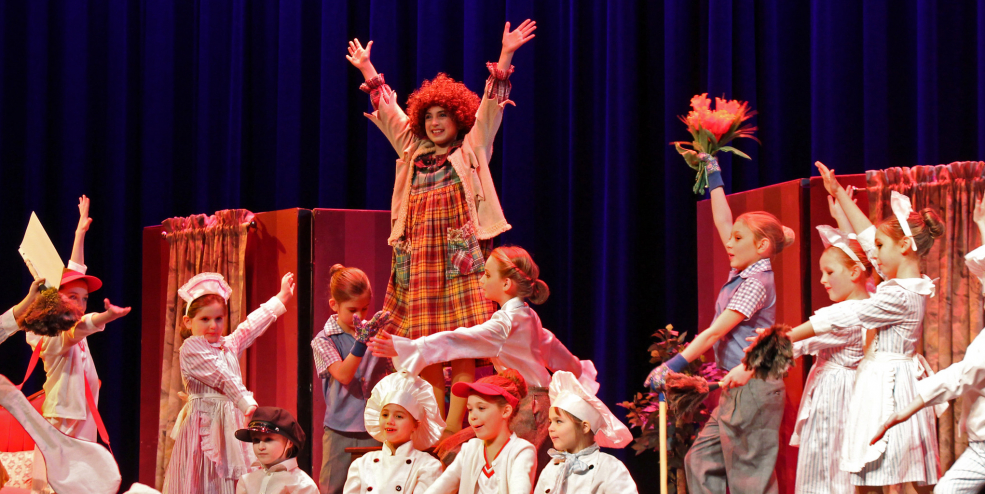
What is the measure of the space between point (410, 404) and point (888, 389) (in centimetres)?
177

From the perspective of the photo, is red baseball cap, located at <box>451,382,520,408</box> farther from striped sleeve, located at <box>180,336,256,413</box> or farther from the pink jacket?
striped sleeve, located at <box>180,336,256,413</box>

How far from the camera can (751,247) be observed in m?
4.07

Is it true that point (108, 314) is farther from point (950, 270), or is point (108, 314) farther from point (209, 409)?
point (950, 270)

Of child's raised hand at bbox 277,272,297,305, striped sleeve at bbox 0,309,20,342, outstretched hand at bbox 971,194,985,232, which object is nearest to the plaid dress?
child's raised hand at bbox 277,272,297,305

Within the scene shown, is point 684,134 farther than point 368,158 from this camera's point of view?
No

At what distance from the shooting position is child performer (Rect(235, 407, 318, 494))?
3.63 m

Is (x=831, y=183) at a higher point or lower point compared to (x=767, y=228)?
higher

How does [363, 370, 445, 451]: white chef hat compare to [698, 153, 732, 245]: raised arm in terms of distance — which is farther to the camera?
[698, 153, 732, 245]: raised arm

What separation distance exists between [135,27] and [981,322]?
5.85m

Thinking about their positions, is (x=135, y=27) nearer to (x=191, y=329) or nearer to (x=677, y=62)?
(x=191, y=329)

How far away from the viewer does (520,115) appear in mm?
5836

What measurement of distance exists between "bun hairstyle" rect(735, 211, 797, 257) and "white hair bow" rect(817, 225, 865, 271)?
Result: 173 mm

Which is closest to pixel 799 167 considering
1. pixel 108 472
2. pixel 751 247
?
pixel 751 247

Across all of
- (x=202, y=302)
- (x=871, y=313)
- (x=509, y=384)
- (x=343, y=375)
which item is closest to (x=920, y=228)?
(x=871, y=313)
